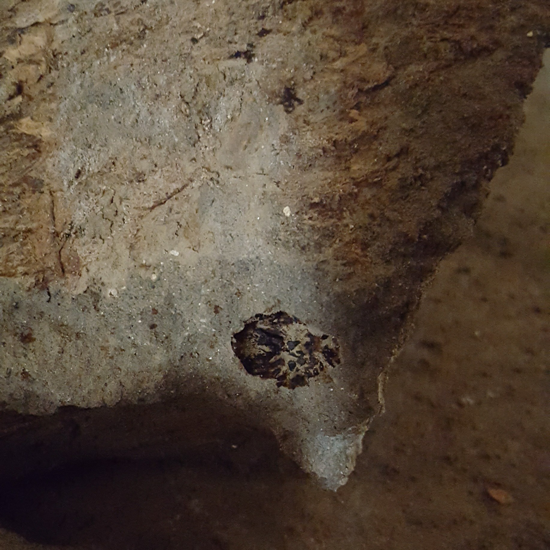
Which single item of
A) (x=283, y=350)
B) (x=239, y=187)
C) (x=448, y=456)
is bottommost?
(x=448, y=456)

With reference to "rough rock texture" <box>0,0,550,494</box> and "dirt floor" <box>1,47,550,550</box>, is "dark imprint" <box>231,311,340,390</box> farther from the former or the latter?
"dirt floor" <box>1,47,550,550</box>

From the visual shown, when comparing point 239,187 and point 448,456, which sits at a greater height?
point 239,187

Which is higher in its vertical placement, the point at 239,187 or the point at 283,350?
the point at 239,187

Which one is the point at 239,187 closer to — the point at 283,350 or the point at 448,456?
the point at 283,350

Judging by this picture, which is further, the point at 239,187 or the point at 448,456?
the point at 448,456

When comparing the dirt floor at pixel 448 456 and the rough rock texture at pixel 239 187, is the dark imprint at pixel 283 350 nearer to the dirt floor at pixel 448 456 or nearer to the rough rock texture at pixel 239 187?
the rough rock texture at pixel 239 187

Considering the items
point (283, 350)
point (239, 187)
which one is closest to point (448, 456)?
point (283, 350)
